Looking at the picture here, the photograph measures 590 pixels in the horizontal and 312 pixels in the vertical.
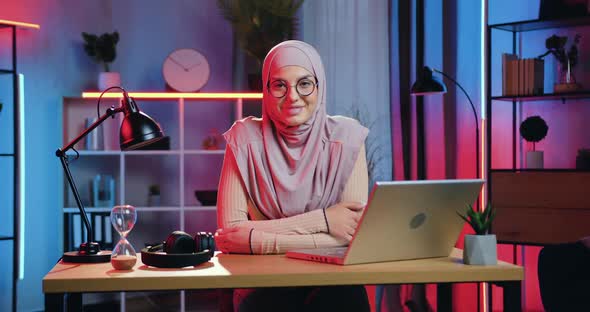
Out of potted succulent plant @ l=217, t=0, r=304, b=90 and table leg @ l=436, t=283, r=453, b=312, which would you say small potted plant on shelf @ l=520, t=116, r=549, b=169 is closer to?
potted succulent plant @ l=217, t=0, r=304, b=90

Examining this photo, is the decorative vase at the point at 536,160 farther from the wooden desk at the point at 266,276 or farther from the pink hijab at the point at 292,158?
the wooden desk at the point at 266,276

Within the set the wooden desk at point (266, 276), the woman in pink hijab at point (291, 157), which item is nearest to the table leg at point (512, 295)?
the wooden desk at point (266, 276)

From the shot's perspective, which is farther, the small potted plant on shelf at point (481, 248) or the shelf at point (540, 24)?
the shelf at point (540, 24)

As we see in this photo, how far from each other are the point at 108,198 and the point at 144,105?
0.93 m

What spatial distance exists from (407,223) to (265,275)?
376 mm

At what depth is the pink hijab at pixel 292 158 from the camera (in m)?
2.44

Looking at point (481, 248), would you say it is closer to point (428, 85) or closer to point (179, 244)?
point (179, 244)

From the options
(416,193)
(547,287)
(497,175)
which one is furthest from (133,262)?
(497,175)

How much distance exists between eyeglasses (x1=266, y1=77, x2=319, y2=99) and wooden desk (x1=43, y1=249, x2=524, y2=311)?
25.8 inches

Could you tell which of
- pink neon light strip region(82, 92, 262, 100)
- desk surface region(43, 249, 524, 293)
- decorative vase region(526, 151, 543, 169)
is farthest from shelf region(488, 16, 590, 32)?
desk surface region(43, 249, 524, 293)

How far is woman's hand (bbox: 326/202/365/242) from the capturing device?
2299 mm

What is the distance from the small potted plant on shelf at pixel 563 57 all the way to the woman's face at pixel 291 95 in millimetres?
1886

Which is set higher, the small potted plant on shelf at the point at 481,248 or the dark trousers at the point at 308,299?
the small potted plant on shelf at the point at 481,248

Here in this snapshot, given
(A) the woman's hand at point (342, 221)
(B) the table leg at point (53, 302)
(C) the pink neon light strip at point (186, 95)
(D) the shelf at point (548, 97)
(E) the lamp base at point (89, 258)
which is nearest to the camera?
(B) the table leg at point (53, 302)
